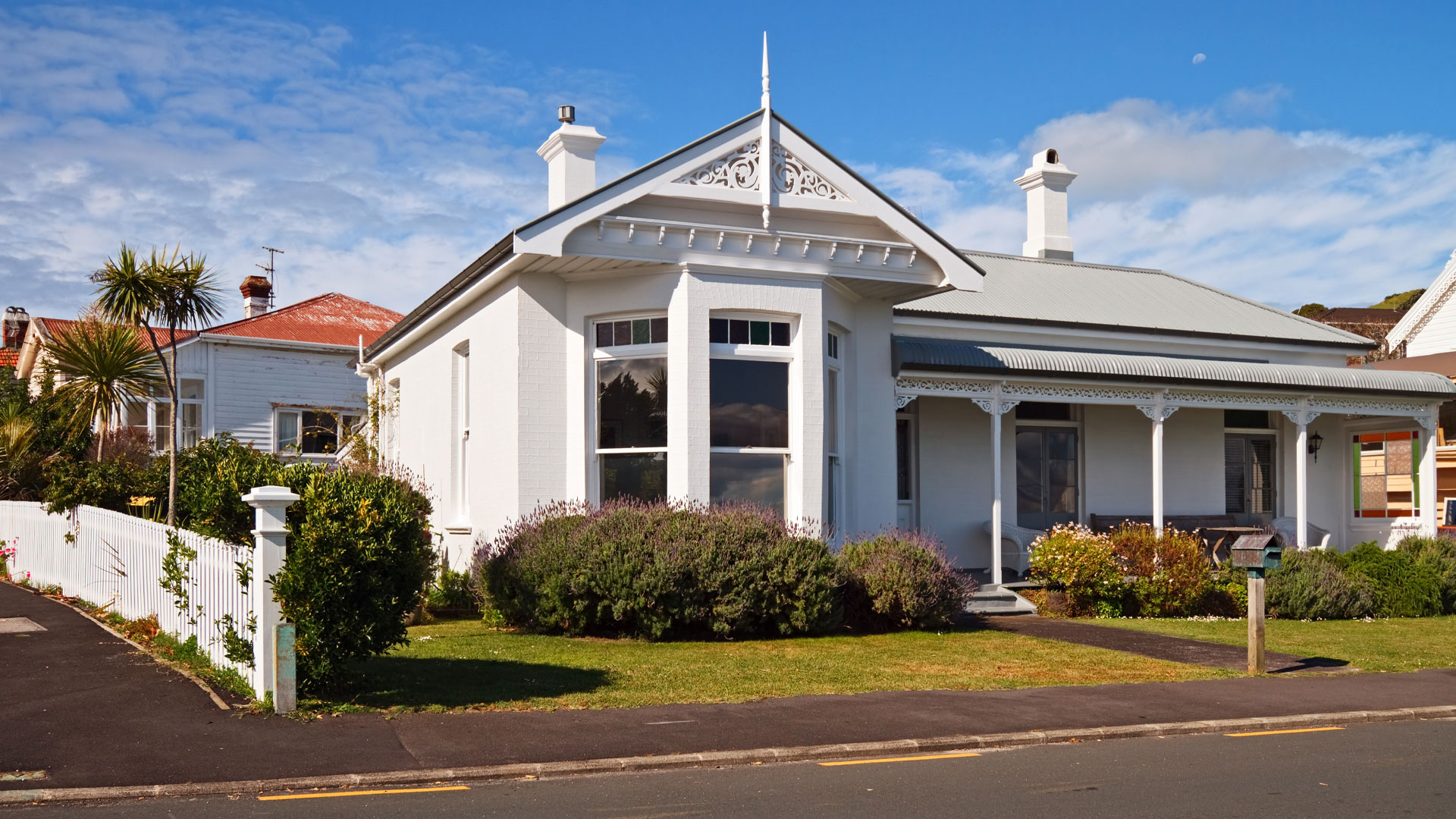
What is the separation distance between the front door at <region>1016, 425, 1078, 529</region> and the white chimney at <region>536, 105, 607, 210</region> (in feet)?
27.5

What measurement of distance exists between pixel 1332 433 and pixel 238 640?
67.7 feet

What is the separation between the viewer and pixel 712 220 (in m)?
14.9

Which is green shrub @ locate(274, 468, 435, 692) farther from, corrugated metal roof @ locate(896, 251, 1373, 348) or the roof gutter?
corrugated metal roof @ locate(896, 251, 1373, 348)

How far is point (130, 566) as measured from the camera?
1237cm

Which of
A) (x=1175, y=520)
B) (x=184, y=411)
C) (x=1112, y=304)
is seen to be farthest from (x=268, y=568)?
(x=184, y=411)

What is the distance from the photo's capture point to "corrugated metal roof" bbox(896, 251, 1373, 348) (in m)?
21.2

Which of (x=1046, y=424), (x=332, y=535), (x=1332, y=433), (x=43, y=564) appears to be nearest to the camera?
(x=332, y=535)

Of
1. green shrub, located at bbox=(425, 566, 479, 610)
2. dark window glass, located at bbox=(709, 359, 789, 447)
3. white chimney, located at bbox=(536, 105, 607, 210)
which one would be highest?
white chimney, located at bbox=(536, 105, 607, 210)

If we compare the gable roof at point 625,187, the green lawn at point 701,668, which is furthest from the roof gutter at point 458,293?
the green lawn at point 701,668

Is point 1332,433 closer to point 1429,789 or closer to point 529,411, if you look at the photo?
point 529,411

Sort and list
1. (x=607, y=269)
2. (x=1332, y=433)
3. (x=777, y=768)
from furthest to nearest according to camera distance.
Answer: (x=1332, y=433) < (x=607, y=269) < (x=777, y=768)

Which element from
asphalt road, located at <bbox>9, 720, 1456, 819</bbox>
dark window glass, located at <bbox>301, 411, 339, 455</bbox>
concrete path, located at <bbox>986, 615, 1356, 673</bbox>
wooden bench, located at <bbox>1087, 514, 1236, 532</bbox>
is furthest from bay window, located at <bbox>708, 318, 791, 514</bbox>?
dark window glass, located at <bbox>301, 411, 339, 455</bbox>

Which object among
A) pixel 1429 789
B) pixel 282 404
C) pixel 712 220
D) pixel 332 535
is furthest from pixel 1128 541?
pixel 282 404

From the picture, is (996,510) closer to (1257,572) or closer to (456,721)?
(1257,572)
